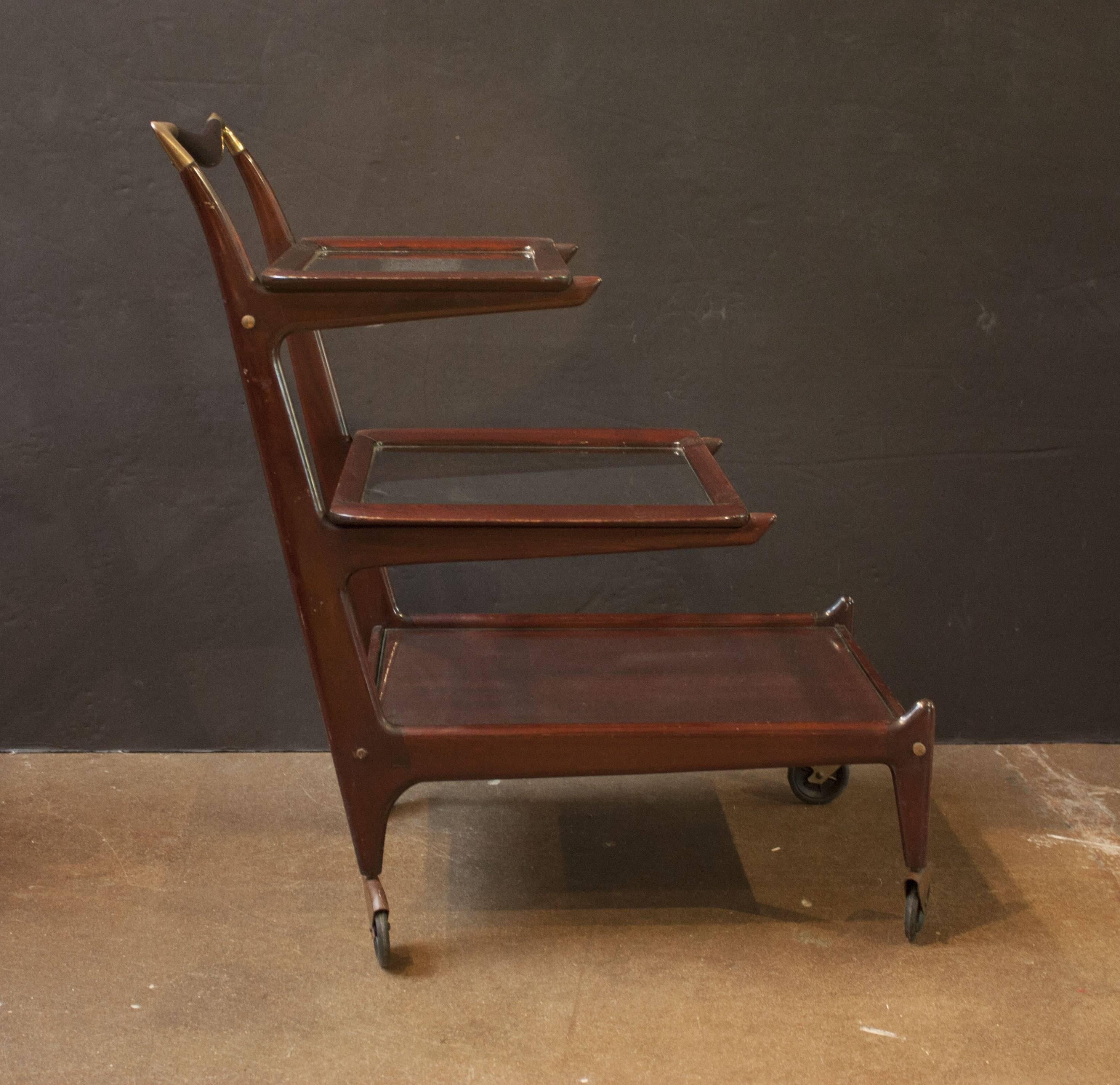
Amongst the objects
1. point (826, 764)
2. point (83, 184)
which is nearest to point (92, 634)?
point (83, 184)

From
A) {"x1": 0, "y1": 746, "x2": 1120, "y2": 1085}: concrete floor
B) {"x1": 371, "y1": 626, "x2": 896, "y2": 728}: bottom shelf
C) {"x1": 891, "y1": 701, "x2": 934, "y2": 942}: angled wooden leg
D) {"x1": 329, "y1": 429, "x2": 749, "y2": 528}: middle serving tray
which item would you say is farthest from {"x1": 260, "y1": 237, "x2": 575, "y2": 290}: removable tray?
{"x1": 0, "y1": 746, "x2": 1120, "y2": 1085}: concrete floor

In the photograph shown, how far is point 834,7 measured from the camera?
1.77m

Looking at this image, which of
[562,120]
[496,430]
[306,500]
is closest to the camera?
[306,500]

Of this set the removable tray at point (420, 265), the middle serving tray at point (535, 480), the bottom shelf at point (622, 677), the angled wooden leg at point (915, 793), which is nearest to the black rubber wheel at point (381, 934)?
the bottom shelf at point (622, 677)

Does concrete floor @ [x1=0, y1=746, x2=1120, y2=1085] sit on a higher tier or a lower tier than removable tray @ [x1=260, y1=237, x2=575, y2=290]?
lower

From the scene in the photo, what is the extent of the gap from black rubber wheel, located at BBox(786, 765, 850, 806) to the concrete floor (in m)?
0.02

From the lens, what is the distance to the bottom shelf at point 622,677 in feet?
5.08

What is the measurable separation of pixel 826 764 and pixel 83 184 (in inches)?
56.2

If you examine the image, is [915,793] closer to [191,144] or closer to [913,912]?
[913,912]

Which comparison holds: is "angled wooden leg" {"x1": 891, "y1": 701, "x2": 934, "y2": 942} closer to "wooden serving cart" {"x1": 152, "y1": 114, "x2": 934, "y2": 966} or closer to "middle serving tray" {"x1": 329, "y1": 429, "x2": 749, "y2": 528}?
"wooden serving cart" {"x1": 152, "y1": 114, "x2": 934, "y2": 966}

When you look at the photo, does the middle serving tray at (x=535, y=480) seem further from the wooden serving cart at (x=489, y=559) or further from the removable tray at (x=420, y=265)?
the removable tray at (x=420, y=265)

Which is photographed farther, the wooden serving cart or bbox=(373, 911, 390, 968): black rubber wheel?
bbox=(373, 911, 390, 968): black rubber wheel

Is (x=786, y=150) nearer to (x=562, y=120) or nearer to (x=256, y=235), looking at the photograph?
(x=562, y=120)

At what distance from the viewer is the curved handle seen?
1191mm
